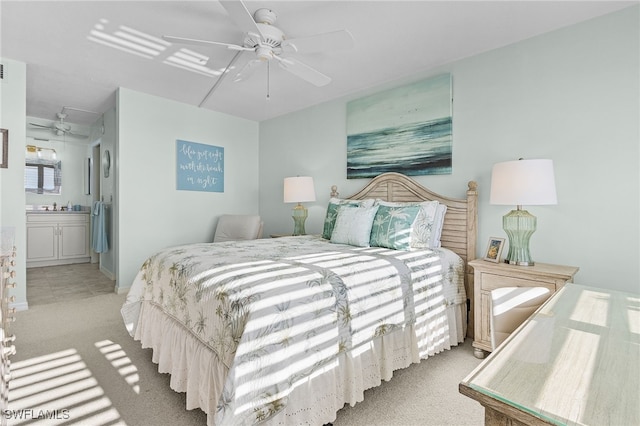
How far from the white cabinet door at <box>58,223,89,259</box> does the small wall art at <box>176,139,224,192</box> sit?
2.82 metres

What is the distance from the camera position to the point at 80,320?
301 cm

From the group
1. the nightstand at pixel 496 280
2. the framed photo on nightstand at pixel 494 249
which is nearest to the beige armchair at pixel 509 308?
the nightstand at pixel 496 280

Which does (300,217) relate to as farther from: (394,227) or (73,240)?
(73,240)

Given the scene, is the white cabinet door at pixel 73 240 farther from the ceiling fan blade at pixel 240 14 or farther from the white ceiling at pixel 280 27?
the ceiling fan blade at pixel 240 14

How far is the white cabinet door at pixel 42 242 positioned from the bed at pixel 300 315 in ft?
13.9

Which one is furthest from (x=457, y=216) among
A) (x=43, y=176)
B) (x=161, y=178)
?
(x=43, y=176)

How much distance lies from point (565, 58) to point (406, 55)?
47.5 inches

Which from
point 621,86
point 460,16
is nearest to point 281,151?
point 460,16

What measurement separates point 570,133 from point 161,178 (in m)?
4.38

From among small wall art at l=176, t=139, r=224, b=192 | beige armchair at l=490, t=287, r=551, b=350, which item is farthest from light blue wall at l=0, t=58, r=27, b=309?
beige armchair at l=490, t=287, r=551, b=350

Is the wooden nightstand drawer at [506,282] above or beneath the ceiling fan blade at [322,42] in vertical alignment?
beneath

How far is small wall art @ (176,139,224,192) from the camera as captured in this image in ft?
14.5

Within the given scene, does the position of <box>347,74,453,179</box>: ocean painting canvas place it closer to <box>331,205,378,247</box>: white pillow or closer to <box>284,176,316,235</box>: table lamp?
<box>284,176,316,235</box>: table lamp

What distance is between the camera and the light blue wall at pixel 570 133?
7.06 ft
